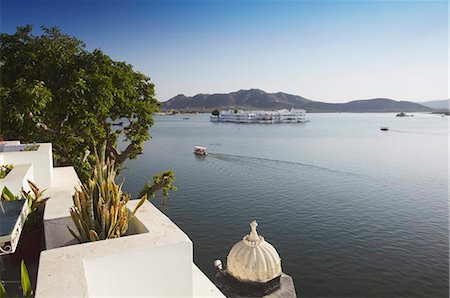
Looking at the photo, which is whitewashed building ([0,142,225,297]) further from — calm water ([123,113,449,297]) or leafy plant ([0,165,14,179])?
calm water ([123,113,449,297])

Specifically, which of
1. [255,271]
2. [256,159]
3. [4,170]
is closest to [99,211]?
[4,170]

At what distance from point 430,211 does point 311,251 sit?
34.5 feet

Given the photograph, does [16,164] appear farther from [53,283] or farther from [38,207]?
[53,283]

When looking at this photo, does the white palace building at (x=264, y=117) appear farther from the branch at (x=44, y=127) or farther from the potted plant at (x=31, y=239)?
the potted plant at (x=31, y=239)

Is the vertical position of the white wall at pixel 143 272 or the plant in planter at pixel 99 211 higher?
the plant in planter at pixel 99 211

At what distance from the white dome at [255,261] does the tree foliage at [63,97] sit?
6.14 meters

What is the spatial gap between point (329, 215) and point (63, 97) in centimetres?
1559

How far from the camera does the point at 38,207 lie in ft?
13.2

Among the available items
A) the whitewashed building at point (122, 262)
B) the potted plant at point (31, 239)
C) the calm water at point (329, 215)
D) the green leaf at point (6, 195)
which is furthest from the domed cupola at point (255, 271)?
the green leaf at point (6, 195)

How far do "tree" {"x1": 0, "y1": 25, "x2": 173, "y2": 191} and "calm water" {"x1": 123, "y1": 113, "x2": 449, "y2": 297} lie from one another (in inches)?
261

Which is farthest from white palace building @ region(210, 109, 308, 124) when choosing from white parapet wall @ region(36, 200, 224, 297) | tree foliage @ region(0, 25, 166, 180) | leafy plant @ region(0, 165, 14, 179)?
white parapet wall @ region(36, 200, 224, 297)

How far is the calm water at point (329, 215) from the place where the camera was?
13797mm

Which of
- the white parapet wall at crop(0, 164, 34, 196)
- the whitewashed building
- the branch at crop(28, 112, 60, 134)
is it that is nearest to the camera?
the whitewashed building

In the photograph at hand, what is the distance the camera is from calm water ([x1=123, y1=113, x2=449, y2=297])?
13.8 m
